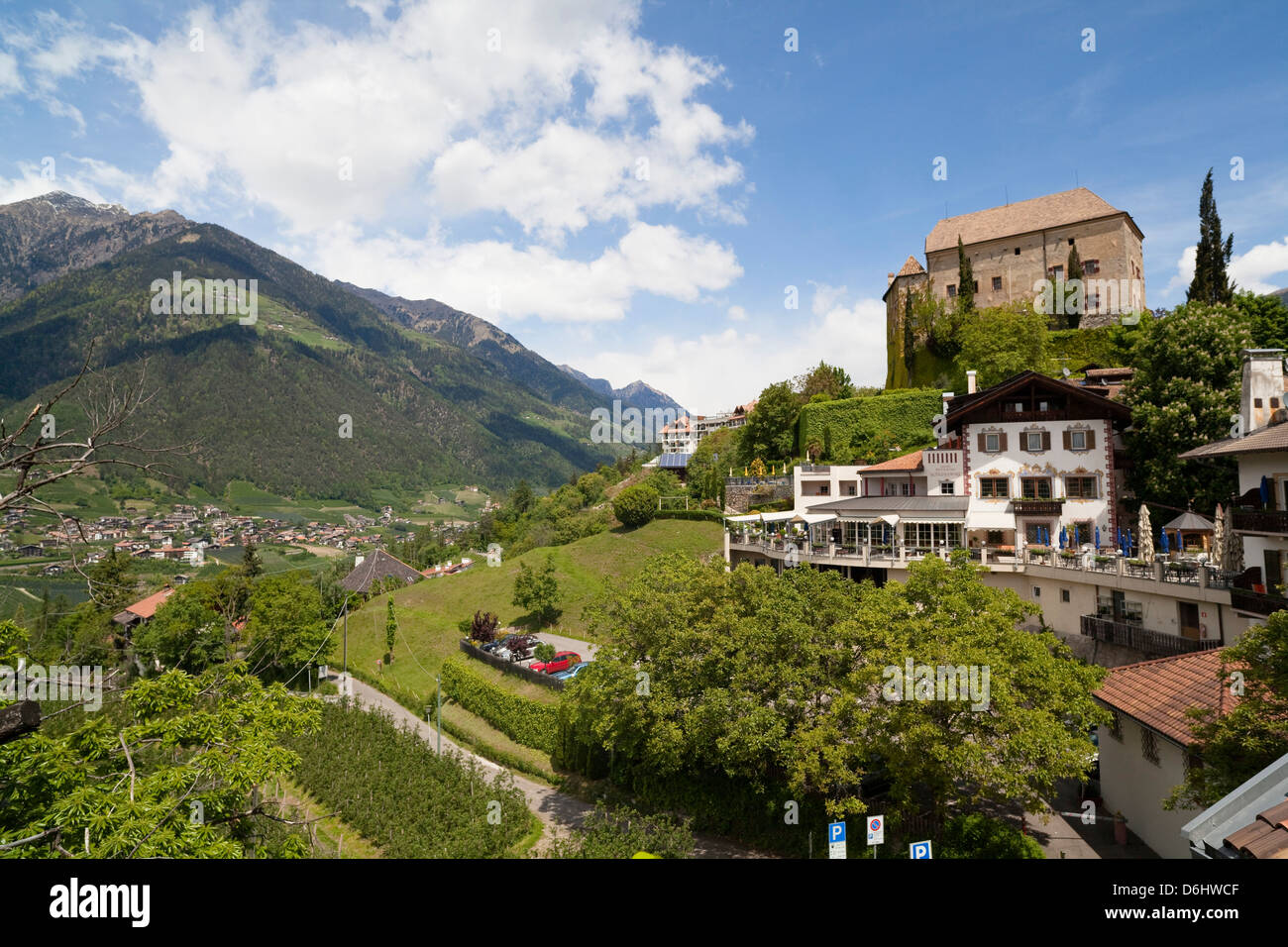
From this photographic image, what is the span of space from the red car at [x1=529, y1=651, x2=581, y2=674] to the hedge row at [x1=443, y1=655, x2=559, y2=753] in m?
2.34

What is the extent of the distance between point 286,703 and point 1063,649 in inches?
755

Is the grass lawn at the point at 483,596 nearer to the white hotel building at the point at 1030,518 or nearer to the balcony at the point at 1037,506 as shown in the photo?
the white hotel building at the point at 1030,518

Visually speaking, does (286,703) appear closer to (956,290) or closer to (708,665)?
(708,665)

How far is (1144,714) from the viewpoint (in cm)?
1561

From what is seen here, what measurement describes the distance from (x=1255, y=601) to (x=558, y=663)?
28.7m

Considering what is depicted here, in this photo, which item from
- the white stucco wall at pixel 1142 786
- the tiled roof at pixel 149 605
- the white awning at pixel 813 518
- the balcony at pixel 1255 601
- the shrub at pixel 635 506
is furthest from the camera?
the shrub at pixel 635 506

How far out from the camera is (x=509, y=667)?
1390 inches

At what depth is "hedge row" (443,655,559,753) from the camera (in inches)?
1096

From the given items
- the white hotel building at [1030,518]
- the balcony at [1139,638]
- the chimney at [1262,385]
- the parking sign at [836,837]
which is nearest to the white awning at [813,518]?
the white hotel building at [1030,518]

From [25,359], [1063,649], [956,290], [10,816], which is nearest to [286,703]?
[10,816]

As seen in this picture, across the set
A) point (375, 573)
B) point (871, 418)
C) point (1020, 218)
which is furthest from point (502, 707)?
point (1020, 218)

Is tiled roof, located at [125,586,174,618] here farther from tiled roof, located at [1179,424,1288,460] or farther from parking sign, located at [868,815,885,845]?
tiled roof, located at [1179,424,1288,460]

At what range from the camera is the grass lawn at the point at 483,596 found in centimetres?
4266

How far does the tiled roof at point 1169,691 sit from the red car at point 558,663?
24.2 meters
